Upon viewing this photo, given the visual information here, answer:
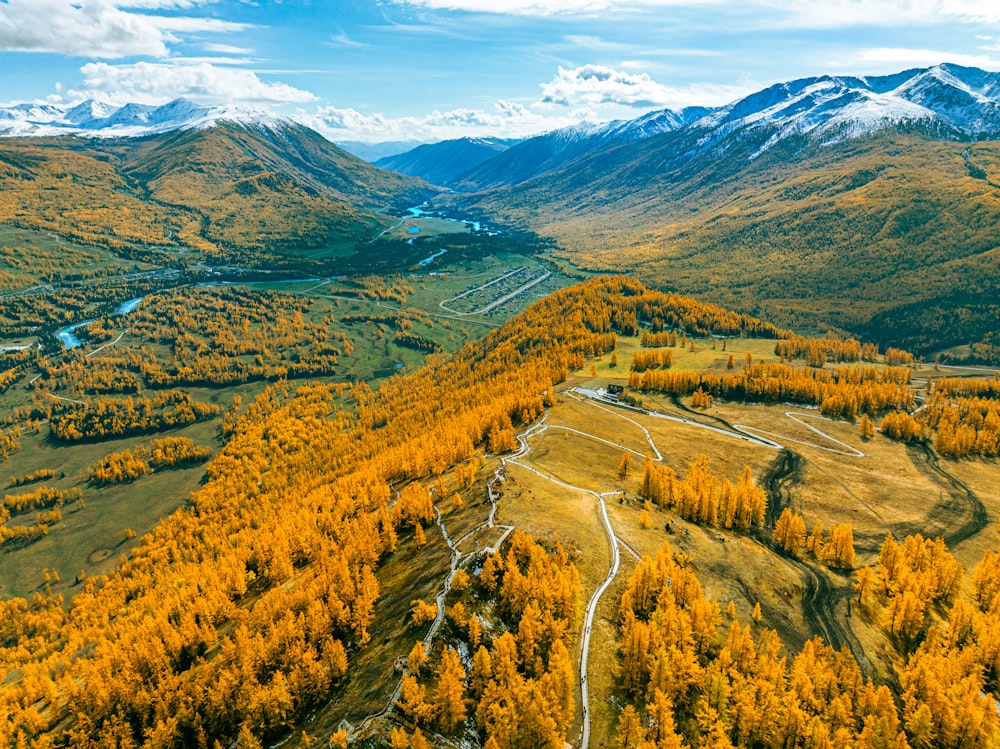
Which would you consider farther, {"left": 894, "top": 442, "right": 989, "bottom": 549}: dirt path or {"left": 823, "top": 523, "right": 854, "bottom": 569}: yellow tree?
{"left": 894, "top": 442, "right": 989, "bottom": 549}: dirt path

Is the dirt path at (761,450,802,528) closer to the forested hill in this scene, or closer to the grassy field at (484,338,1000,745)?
the grassy field at (484,338,1000,745)

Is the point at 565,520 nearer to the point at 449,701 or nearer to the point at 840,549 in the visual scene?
the point at 449,701

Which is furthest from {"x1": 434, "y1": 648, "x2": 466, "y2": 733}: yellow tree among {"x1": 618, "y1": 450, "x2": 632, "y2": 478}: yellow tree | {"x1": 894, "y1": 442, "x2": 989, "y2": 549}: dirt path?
{"x1": 894, "y1": 442, "x2": 989, "y2": 549}: dirt path

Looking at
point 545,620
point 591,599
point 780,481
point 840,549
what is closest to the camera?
point 545,620

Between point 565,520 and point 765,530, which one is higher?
point 565,520

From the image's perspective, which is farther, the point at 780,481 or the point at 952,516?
the point at 780,481

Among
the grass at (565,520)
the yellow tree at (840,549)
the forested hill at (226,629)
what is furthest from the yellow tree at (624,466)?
the yellow tree at (840,549)

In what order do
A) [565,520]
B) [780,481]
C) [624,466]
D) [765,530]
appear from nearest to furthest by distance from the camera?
[565,520] < [765,530] < [624,466] < [780,481]

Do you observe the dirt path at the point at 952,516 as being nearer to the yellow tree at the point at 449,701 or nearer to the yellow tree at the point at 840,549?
the yellow tree at the point at 840,549

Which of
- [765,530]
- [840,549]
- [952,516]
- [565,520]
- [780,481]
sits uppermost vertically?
[565,520]

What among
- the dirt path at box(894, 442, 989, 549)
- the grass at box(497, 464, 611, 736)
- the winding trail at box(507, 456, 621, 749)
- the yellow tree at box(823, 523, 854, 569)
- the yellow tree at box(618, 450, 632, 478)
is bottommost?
the dirt path at box(894, 442, 989, 549)

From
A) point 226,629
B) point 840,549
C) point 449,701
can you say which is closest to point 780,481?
point 840,549
